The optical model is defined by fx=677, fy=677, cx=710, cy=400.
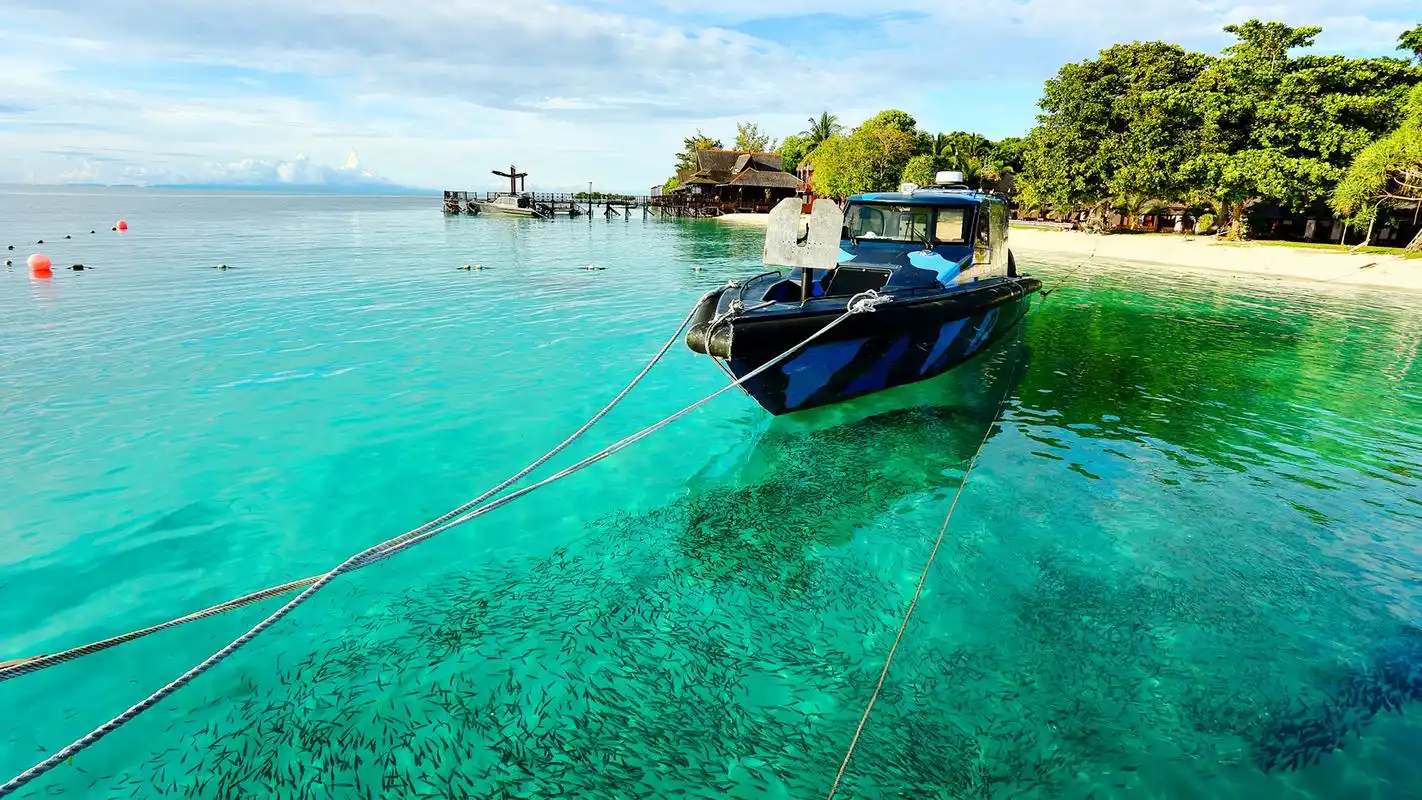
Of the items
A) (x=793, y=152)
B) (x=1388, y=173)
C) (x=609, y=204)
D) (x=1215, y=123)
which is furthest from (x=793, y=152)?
(x=1388, y=173)

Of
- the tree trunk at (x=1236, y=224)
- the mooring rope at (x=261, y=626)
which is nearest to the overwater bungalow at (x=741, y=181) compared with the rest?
the tree trunk at (x=1236, y=224)

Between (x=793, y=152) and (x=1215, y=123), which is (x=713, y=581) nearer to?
(x=1215, y=123)

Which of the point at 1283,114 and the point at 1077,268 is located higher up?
the point at 1283,114

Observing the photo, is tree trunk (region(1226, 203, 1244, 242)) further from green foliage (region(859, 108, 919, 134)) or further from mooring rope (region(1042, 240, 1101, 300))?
green foliage (region(859, 108, 919, 134))

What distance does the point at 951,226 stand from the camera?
456 inches

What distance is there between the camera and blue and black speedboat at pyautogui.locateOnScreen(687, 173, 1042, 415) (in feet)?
27.0

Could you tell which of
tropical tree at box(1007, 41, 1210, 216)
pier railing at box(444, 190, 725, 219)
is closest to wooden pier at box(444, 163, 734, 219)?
pier railing at box(444, 190, 725, 219)

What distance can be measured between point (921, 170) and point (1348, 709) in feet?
175

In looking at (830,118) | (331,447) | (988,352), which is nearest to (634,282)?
(988,352)

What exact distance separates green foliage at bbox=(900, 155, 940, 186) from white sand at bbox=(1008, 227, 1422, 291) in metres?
9.90

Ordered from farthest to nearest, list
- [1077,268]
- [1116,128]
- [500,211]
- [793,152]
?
[793,152], [500,211], [1116,128], [1077,268]

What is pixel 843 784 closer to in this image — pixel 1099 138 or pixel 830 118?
pixel 1099 138

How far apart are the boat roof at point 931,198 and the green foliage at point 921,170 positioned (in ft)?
139

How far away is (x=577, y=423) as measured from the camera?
10070 mm
